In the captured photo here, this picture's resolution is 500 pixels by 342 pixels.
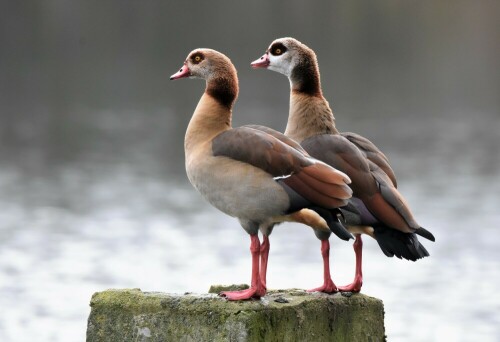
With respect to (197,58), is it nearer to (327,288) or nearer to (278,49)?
(278,49)

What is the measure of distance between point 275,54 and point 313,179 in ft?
6.18

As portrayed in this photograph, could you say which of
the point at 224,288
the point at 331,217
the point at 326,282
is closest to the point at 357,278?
the point at 326,282

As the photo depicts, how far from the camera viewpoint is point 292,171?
7.18 meters

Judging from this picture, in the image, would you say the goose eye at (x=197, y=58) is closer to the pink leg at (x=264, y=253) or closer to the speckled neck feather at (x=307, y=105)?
the speckled neck feather at (x=307, y=105)

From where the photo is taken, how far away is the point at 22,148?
5706 cm

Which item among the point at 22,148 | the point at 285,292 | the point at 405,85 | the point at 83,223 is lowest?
the point at 285,292

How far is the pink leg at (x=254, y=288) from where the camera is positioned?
7.11 m

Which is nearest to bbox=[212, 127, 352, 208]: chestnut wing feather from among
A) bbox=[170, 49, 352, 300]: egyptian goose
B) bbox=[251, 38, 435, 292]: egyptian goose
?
bbox=[170, 49, 352, 300]: egyptian goose

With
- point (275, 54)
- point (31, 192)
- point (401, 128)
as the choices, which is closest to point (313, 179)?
point (275, 54)

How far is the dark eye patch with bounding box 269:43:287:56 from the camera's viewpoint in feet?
28.5

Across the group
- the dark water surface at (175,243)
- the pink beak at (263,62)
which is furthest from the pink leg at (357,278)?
the dark water surface at (175,243)

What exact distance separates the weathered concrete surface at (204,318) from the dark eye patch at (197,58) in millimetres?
1653

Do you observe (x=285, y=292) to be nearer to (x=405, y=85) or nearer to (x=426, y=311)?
(x=426, y=311)

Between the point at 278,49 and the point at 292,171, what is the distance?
1.78 m
